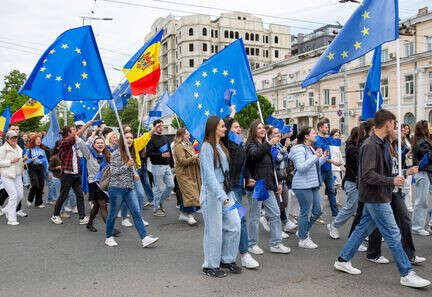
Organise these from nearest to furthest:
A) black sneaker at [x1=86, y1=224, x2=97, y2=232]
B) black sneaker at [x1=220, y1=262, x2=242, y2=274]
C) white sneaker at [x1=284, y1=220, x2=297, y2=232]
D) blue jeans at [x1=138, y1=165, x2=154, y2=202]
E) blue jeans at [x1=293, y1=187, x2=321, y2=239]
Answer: black sneaker at [x1=220, y1=262, x2=242, y2=274], blue jeans at [x1=293, y1=187, x2=321, y2=239], white sneaker at [x1=284, y1=220, x2=297, y2=232], black sneaker at [x1=86, y1=224, x2=97, y2=232], blue jeans at [x1=138, y1=165, x2=154, y2=202]

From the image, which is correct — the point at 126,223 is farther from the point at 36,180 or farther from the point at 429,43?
the point at 429,43

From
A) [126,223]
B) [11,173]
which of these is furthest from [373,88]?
[11,173]

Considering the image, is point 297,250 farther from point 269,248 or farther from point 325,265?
point 325,265

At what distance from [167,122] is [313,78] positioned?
86.8 m

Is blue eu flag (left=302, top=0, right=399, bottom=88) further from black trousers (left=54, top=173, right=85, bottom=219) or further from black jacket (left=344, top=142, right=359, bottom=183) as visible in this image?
black trousers (left=54, top=173, right=85, bottom=219)

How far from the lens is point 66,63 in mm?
7254

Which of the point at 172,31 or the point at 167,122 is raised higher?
the point at 172,31

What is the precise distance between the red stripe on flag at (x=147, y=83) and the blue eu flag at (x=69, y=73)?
2263mm

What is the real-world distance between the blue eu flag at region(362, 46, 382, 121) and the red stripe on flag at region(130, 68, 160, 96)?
434 centimetres

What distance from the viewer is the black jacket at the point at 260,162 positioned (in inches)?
241

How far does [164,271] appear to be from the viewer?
218 inches

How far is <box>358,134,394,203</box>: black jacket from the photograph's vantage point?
496 cm

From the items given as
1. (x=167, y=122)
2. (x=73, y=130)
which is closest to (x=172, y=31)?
(x=167, y=122)

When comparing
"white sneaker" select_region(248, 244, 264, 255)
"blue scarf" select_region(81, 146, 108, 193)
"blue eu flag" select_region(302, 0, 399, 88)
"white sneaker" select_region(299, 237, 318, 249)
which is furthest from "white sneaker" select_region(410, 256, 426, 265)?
"blue scarf" select_region(81, 146, 108, 193)
